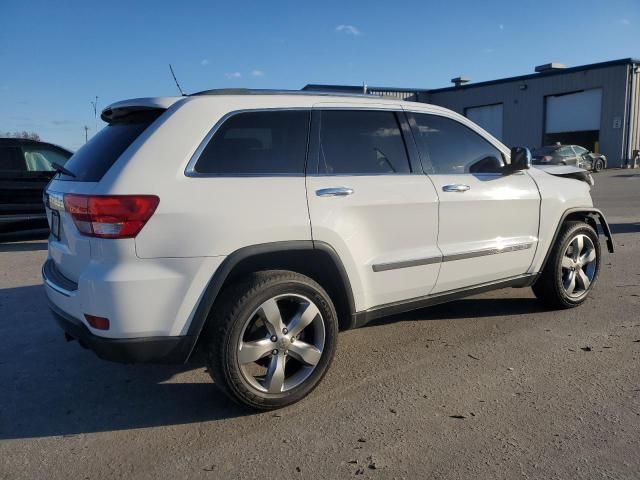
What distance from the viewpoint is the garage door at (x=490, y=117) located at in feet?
127

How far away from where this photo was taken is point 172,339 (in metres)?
2.87

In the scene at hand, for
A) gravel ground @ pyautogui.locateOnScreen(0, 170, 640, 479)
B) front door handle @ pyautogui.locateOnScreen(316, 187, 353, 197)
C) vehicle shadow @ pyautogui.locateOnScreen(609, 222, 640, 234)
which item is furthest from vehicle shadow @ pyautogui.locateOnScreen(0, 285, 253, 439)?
vehicle shadow @ pyautogui.locateOnScreen(609, 222, 640, 234)

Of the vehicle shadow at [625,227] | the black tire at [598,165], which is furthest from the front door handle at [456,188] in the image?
the black tire at [598,165]

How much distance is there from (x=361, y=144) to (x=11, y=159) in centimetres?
757

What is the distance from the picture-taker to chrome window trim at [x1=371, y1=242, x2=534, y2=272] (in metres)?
3.55

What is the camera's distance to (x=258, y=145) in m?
3.21

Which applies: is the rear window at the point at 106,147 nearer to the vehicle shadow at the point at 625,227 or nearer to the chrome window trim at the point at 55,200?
the chrome window trim at the point at 55,200

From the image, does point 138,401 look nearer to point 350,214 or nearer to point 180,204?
point 180,204

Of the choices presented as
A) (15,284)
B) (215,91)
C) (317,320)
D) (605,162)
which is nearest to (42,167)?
(15,284)

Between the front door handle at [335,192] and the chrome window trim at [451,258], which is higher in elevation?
the front door handle at [335,192]

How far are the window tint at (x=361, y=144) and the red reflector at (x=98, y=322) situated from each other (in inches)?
60.5

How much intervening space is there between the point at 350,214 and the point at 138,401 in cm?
178

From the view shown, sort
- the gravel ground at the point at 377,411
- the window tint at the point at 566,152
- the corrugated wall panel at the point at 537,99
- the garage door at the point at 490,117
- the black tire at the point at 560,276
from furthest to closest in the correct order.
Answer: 1. the garage door at the point at 490,117
2. the corrugated wall panel at the point at 537,99
3. the window tint at the point at 566,152
4. the black tire at the point at 560,276
5. the gravel ground at the point at 377,411

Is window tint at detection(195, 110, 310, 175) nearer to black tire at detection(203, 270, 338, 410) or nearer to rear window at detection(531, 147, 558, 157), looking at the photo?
black tire at detection(203, 270, 338, 410)
